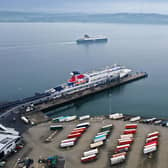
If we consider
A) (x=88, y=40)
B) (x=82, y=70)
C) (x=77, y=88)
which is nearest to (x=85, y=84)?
(x=77, y=88)

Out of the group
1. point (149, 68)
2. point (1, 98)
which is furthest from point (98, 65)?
point (1, 98)

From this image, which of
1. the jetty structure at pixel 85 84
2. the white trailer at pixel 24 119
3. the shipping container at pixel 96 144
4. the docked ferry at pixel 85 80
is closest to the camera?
the shipping container at pixel 96 144

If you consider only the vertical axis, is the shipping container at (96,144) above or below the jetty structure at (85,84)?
below

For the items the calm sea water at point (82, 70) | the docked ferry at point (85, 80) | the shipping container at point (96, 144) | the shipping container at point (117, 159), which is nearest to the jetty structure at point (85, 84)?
the docked ferry at point (85, 80)

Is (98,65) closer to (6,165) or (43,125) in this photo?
(43,125)

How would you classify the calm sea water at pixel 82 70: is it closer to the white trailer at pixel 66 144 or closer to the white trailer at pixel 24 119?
the white trailer at pixel 24 119

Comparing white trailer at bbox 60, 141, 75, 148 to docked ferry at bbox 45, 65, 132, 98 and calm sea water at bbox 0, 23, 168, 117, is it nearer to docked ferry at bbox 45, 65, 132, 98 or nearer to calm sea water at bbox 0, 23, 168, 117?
calm sea water at bbox 0, 23, 168, 117

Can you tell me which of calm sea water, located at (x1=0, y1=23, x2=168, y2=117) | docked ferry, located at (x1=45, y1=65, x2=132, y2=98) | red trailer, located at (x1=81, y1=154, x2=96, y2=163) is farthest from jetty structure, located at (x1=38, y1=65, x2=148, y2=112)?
red trailer, located at (x1=81, y1=154, x2=96, y2=163)
